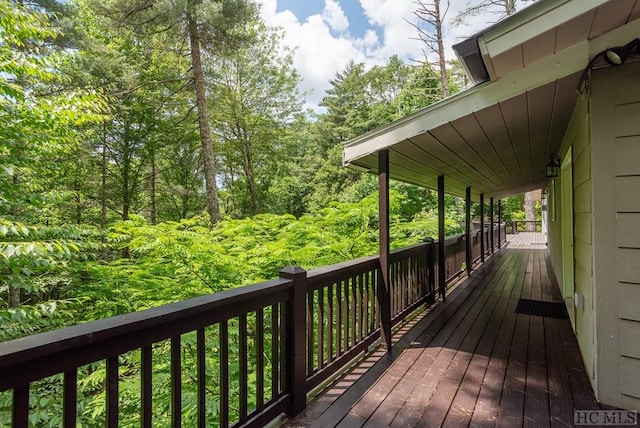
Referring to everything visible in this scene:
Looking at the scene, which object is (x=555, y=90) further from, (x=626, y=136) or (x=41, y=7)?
(x=41, y=7)

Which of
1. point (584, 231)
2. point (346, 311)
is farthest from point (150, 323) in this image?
point (584, 231)

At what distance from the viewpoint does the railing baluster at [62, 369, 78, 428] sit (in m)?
1.05

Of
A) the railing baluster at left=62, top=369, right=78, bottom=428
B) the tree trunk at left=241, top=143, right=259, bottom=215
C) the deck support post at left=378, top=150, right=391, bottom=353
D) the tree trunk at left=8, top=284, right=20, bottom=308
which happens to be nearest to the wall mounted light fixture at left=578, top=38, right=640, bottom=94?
the deck support post at left=378, top=150, right=391, bottom=353

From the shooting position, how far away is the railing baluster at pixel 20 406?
93cm

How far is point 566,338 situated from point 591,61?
8.45ft

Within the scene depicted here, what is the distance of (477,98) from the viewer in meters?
2.29

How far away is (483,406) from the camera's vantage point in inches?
82.4

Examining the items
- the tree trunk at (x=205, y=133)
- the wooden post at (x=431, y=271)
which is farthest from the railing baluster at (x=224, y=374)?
the tree trunk at (x=205, y=133)

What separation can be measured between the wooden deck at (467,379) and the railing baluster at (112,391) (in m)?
1.09

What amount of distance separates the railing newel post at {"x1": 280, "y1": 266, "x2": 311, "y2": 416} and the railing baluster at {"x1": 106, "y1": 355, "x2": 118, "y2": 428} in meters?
1.01

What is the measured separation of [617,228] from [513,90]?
1.07 m

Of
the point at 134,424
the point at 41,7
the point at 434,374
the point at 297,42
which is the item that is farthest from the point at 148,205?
the point at 434,374
